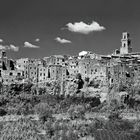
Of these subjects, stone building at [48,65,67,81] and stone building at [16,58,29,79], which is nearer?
stone building at [48,65,67,81]

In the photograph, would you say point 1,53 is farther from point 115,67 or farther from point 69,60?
point 115,67

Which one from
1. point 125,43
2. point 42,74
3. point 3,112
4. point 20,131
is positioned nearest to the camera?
point 20,131

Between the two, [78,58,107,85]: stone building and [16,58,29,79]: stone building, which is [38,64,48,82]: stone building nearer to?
[16,58,29,79]: stone building

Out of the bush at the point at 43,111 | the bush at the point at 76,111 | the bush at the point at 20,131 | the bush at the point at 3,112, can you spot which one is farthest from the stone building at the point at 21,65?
the bush at the point at 20,131

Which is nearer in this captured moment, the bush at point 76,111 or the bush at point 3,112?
the bush at point 76,111

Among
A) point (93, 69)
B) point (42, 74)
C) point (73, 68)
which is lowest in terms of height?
point (42, 74)

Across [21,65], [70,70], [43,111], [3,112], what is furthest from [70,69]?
[3,112]

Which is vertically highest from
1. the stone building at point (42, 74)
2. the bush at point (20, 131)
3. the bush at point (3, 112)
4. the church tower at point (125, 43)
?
the church tower at point (125, 43)

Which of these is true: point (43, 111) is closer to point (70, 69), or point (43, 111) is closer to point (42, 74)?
point (42, 74)

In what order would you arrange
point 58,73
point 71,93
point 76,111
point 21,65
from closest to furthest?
point 76,111 → point 71,93 → point 58,73 → point 21,65

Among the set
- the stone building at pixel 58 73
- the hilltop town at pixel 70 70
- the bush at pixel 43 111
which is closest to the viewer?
the bush at pixel 43 111

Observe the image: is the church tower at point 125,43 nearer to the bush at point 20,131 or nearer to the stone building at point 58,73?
the stone building at point 58,73

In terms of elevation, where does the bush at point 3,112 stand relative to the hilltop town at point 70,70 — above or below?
below

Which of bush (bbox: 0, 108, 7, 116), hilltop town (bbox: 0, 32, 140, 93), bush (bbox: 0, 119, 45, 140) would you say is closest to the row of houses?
hilltop town (bbox: 0, 32, 140, 93)
